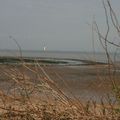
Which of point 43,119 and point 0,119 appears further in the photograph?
point 0,119

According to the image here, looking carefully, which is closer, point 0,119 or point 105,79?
point 105,79

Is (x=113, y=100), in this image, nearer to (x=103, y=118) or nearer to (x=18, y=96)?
(x=103, y=118)

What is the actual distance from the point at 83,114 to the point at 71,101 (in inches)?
7.0

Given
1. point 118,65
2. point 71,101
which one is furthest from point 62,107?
point 118,65

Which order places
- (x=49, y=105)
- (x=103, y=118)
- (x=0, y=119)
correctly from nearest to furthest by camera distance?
(x=103, y=118) → (x=49, y=105) → (x=0, y=119)

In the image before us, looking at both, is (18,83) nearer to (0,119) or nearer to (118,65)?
(0,119)

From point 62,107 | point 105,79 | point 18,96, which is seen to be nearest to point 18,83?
point 18,96

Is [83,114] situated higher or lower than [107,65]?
lower

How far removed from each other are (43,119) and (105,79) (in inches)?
29.8

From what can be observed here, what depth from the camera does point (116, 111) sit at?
4121 mm

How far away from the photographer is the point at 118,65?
4117 mm

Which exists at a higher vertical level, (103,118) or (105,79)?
(105,79)

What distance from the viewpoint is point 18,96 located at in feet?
14.4

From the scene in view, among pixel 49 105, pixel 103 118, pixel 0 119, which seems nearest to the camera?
pixel 103 118
